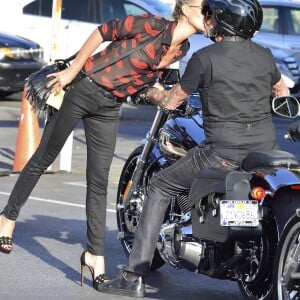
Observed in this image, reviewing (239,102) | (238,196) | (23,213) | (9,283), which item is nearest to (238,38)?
(239,102)

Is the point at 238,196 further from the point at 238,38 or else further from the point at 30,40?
the point at 30,40

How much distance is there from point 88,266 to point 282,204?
1.59m

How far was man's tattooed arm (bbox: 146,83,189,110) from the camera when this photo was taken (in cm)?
606

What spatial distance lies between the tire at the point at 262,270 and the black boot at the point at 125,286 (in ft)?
2.35

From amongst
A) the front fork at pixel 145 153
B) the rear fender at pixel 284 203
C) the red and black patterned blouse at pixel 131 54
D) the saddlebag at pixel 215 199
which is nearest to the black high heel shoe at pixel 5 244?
the front fork at pixel 145 153

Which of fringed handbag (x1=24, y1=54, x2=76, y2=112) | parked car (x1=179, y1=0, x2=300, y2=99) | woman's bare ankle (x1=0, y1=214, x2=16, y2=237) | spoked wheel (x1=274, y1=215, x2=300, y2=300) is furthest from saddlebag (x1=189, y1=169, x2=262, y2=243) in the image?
parked car (x1=179, y1=0, x2=300, y2=99)

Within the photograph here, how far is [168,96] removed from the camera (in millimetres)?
6148

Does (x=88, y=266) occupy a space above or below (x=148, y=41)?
below

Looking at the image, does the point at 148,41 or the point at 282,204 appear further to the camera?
the point at 148,41

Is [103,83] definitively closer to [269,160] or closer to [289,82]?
[269,160]

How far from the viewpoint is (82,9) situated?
64.3ft

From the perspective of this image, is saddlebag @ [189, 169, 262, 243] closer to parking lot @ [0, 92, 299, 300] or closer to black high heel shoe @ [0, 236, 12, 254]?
parking lot @ [0, 92, 299, 300]

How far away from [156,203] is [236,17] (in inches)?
45.7

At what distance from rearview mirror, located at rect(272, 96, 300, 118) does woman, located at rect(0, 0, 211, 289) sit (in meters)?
0.67
